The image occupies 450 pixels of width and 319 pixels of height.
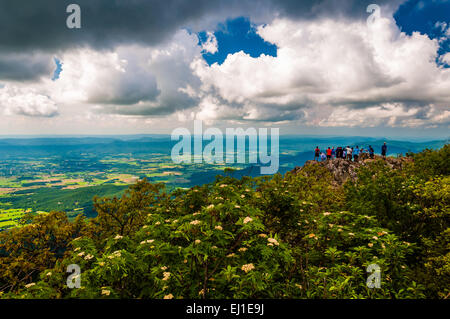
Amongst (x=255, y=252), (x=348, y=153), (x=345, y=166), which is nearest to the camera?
(x=255, y=252)

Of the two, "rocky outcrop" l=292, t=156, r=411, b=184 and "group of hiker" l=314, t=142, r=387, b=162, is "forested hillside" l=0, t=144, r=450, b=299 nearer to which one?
"rocky outcrop" l=292, t=156, r=411, b=184

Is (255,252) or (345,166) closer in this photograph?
(255,252)

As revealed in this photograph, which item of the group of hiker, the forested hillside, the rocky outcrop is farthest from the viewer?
the group of hiker

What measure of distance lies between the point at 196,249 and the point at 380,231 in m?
7.29

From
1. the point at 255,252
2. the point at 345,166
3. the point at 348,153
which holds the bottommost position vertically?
the point at 345,166

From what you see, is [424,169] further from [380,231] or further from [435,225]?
[380,231]

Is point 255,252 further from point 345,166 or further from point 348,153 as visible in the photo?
point 345,166

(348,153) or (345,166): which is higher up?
(348,153)

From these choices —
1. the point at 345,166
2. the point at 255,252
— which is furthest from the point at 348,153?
the point at 255,252

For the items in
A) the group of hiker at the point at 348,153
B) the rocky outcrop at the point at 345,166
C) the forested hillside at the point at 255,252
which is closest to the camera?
the forested hillside at the point at 255,252

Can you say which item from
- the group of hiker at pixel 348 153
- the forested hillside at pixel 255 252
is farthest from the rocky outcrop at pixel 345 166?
the forested hillside at pixel 255 252

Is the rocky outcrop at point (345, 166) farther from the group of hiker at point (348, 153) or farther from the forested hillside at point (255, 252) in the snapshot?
the forested hillside at point (255, 252)

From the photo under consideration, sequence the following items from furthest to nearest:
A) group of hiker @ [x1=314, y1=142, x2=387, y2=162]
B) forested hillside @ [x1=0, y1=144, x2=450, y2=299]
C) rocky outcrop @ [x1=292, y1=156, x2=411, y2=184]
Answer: group of hiker @ [x1=314, y1=142, x2=387, y2=162] → rocky outcrop @ [x1=292, y1=156, x2=411, y2=184] → forested hillside @ [x1=0, y1=144, x2=450, y2=299]

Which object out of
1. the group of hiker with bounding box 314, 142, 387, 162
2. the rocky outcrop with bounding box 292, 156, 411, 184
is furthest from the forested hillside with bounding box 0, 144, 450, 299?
the group of hiker with bounding box 314, 142, 387, 162
